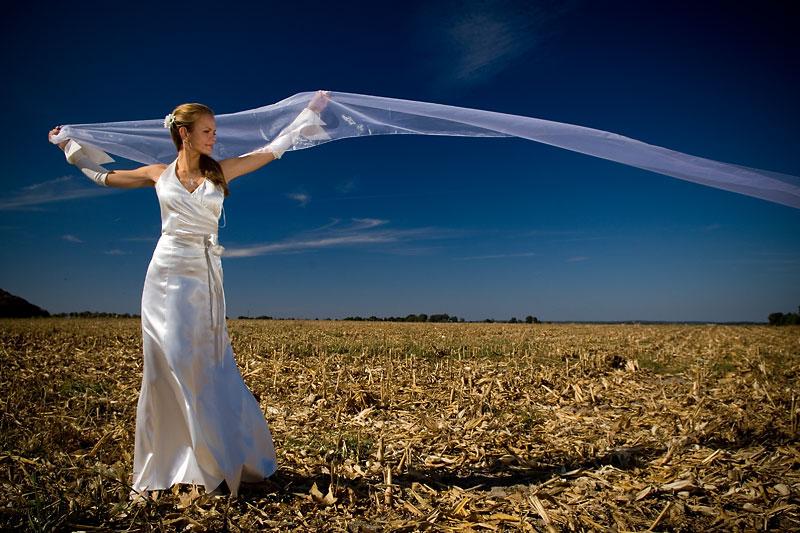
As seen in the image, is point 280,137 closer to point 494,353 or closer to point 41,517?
point 41,517

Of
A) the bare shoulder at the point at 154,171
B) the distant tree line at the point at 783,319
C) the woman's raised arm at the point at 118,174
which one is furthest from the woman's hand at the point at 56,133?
the distant tree line at the point at 783,319

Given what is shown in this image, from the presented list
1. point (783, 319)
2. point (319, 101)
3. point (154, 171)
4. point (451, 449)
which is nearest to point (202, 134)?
point (154, 171)

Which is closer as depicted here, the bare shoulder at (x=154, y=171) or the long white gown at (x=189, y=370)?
the long white gown at (x=189, y=370)

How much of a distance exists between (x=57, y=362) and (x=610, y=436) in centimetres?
1188

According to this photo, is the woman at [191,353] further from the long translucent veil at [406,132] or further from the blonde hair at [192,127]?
the long translucent veil at [406,132]

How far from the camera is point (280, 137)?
532cm

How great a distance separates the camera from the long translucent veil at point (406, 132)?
210 inches

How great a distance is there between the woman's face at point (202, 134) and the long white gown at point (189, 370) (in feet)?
1.05

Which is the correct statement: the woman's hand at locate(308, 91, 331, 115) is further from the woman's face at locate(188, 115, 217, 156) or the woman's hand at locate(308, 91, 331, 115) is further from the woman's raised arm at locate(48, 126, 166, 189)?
the woman's raised arm at locate(48, 126, 166, 189)

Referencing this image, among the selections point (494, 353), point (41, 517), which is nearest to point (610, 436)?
point (41, 517)

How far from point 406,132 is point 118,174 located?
3.08 m

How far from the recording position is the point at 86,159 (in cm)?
550

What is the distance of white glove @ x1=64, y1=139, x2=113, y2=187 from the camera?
17.3 feet

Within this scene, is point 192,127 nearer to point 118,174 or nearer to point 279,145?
point 279,145
